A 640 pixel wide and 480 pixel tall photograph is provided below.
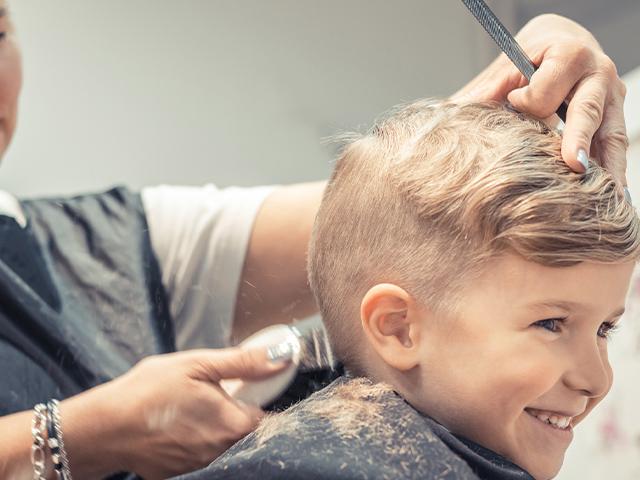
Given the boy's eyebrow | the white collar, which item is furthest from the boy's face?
the white collar

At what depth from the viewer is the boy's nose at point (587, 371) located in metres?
0.65

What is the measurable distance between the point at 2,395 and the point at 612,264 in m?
0.53

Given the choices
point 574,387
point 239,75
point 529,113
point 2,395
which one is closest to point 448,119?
Answer: point 529,113

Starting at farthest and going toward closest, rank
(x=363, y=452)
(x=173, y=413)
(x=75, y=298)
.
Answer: (x=75, y=298), (x=173, y=413), (x=363, y=452)

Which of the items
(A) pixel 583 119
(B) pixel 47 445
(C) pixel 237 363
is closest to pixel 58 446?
(B) pixel 47 445

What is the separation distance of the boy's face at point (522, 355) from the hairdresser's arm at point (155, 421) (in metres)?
0.14

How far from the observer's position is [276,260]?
1.05 m

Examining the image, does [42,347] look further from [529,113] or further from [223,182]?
[223,182]

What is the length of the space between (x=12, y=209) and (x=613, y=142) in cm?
62

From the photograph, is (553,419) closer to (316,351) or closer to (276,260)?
(316,351)

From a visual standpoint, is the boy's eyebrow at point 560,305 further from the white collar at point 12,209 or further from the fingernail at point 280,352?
the white collar at point 12,209

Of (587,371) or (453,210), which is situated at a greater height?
(453,210)

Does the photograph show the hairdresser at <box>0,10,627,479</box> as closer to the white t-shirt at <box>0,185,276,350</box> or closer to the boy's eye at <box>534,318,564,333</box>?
the white t-shirt at <box>0,185,276,350</box>

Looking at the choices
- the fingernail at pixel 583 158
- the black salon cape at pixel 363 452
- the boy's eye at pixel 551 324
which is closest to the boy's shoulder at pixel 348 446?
the black salon cape at pixel 363 452
